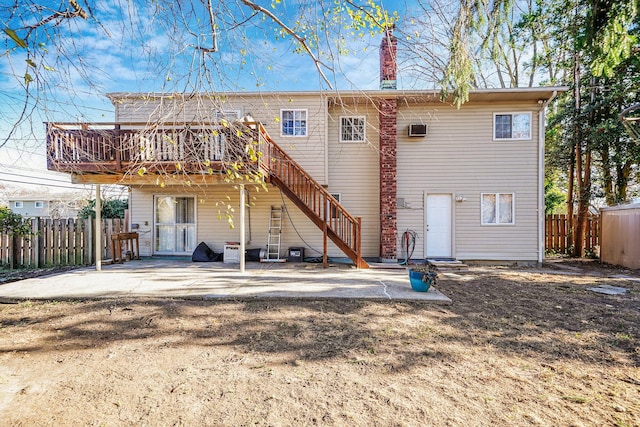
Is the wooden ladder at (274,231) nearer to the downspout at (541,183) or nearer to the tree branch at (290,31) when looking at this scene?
the tree branch at (290,31)

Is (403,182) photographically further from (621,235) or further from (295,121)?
(621,235)

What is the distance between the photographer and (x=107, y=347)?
3.29 m

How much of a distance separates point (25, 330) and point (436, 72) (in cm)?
657

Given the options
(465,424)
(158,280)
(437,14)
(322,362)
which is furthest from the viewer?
(158,280)

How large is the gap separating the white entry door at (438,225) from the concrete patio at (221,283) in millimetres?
2184

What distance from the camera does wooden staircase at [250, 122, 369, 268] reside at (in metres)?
7.84

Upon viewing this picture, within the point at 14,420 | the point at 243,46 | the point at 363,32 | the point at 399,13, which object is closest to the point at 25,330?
the point at 14,420

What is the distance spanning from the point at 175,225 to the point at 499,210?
10660 millimetres

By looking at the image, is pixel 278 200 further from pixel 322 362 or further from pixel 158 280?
pixel 322 362

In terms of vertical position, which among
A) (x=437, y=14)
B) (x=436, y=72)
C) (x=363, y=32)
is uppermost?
(x=437, y=14)

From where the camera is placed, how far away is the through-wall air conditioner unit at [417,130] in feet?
30.6

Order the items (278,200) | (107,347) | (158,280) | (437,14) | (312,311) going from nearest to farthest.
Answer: (107,347), (437,14), (312,311), (158,280), (278,200)

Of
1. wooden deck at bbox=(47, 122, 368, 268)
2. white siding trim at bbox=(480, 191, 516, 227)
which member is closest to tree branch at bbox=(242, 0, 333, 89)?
wooden deck at bbox=(47, 122, 368, 268)

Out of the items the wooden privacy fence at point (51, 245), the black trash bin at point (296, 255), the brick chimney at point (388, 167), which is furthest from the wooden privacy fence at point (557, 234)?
the wooden privacy fence at point (51, 245)
